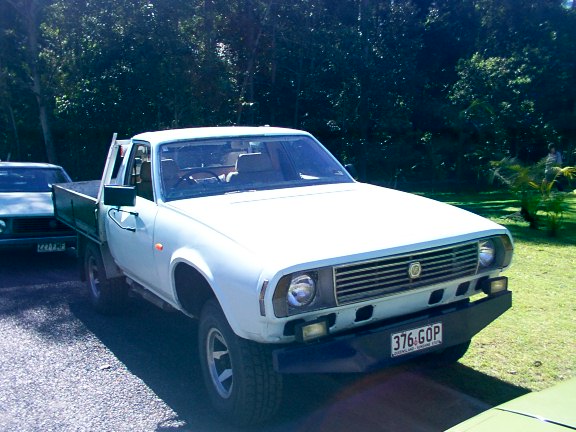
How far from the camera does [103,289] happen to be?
6957mm

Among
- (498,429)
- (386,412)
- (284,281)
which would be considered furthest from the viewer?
(386,412)

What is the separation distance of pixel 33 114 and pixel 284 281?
22.5 metres

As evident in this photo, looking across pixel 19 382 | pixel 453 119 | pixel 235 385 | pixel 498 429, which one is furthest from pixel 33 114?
pixel 498 429

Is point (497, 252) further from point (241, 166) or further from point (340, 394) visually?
point (241, 166)

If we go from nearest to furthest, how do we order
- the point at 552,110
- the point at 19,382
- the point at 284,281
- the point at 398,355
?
the point at 284,281
the point at 398,355
the point at 19,382
the point at 552,110

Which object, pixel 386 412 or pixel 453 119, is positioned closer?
pixel 386 412

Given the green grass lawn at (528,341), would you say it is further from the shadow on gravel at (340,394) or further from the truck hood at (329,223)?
the truck hood at (329,223)

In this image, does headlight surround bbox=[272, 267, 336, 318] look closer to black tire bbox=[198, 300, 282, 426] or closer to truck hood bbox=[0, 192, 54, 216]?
black tire bbox=[198, 300, 282, 426]

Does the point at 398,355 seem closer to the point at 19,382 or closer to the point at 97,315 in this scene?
the point at 19,382

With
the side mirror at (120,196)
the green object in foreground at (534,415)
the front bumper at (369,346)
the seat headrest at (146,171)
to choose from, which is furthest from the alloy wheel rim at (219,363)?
the green object in foreground at (534,415)

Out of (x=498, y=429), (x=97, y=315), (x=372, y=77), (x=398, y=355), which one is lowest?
(x=97, y=315)

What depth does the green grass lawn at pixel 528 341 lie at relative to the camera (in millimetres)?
5027

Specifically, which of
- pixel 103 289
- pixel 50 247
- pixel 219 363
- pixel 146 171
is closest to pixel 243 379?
pixel 219 363

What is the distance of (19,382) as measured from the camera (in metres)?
5.38
